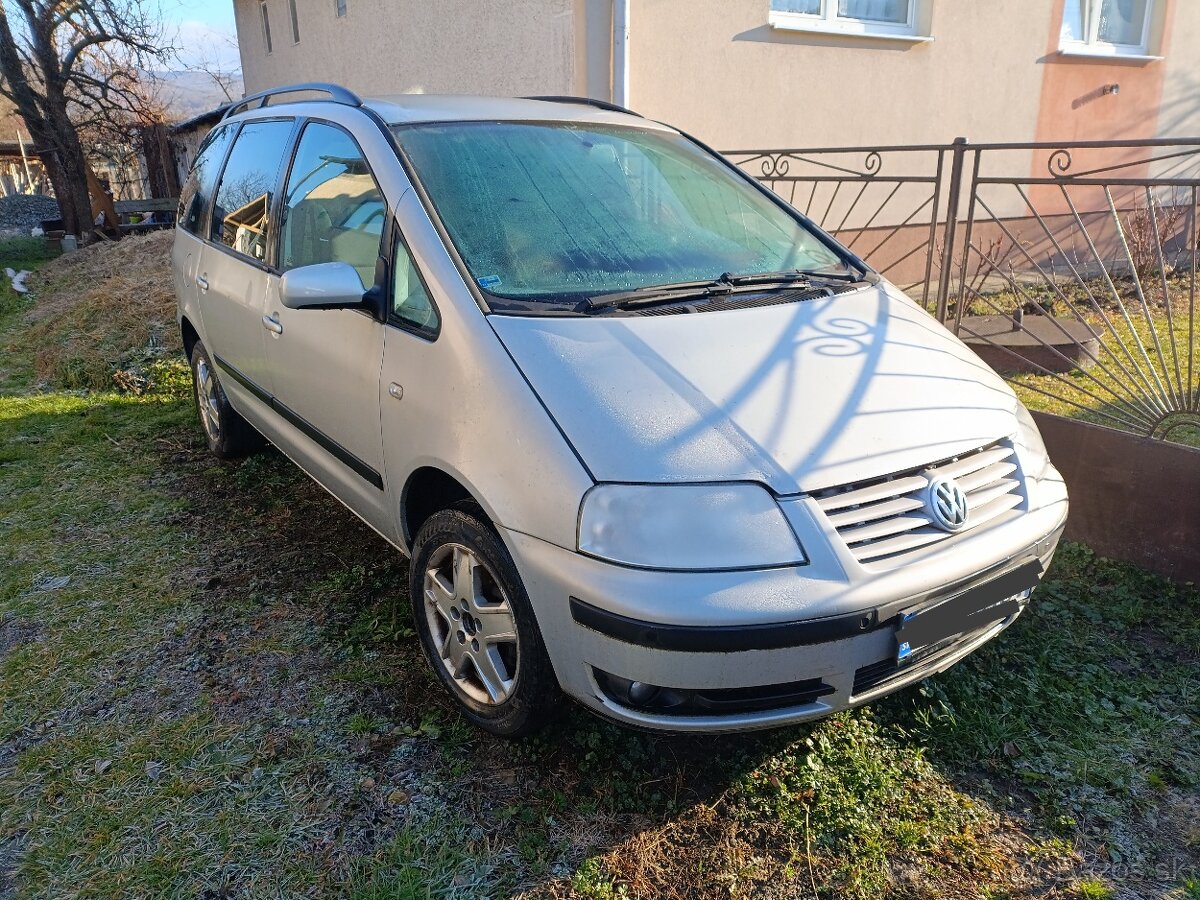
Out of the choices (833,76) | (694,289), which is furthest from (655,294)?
(833,76)

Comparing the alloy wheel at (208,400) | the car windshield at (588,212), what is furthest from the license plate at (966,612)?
the alloy wheel at (208,400)

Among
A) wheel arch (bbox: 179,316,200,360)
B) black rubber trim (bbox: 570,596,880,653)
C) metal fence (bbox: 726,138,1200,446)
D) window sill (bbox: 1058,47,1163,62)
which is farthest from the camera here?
window sill (bbox: 1058,47,1163,62)

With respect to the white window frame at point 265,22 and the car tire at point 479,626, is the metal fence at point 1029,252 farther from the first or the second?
the white window frame at point 265,22

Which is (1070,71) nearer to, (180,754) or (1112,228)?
(1112,228)

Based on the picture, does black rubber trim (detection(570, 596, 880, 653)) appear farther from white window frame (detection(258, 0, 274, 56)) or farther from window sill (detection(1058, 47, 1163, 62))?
white window frame (detection(258, 0, 274, 56))

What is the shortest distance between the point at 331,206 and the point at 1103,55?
8.83 meters

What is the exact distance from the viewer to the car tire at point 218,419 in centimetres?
467

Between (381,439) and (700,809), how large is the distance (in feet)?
4.73

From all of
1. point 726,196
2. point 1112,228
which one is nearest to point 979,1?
point 1112,228

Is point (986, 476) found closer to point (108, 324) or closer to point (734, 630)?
point (734, 630)

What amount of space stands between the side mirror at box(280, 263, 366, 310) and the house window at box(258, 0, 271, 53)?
16.0 m

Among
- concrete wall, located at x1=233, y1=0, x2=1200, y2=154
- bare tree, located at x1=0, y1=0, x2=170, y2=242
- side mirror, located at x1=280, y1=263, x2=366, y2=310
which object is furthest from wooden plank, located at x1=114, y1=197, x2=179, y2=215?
side mirror, located at x1=280, y1=263, x2=366, y2=310

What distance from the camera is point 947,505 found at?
2.19 meters

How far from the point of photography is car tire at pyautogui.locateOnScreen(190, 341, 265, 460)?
4668 millimetres
